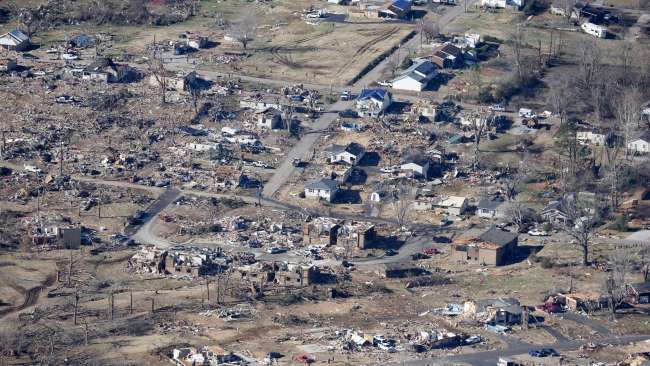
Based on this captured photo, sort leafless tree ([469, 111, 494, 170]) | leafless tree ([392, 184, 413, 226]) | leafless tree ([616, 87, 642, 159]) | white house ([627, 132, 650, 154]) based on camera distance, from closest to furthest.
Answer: leafless tree ([392, 184, 413, 226])
leafless tree ([469, 111, 494, 170])
white house ([627, 132, 650, 154])
leafless tree ([616, 87, 642, 159])

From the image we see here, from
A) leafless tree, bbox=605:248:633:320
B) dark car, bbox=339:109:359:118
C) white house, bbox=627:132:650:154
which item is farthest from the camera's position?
dark car, bbox=339:109:359:118

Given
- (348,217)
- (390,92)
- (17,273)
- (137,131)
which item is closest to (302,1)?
(390,92)

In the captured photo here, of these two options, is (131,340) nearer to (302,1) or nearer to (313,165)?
(313,165)

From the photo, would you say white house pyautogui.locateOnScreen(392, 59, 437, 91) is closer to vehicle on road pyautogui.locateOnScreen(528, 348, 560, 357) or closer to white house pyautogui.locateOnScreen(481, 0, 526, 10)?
white house pyautogui.locateOnScreen(481, 0, 526, 10)

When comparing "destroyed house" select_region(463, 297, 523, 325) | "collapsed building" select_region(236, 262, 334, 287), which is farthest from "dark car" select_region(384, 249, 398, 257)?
"destroyed house" select_region(463, 297, 523, 325)

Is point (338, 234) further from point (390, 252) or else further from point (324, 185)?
point (324, 185)
